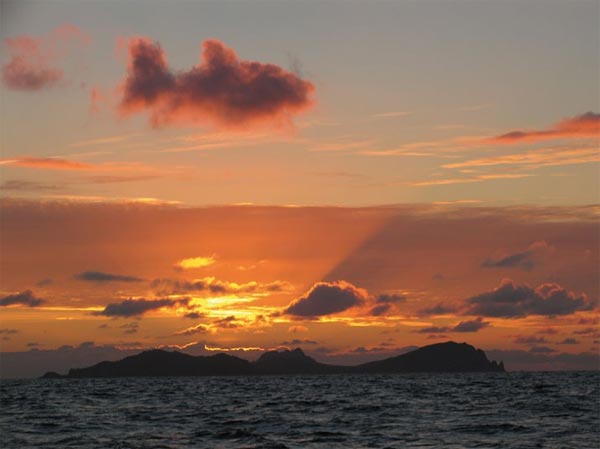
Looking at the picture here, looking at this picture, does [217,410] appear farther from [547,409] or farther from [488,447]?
[488,447]

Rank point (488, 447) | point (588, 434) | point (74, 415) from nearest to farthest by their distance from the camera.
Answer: point (488, 447) < point (588, 434) < point (74, 415)

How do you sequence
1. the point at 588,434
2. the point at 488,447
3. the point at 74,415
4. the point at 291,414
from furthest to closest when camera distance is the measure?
1. the point at 74,415
2. the point at 291,414
3. the point at 588,434
4. the point at 488,447

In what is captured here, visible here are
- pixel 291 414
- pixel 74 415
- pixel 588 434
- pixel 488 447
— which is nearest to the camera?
pixel 488 447

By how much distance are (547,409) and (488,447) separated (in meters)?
34.3

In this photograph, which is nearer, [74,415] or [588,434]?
[588,434]

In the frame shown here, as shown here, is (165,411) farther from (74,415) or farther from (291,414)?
(291,414)

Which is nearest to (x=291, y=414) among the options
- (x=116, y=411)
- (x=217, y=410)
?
(x=217, y=410)

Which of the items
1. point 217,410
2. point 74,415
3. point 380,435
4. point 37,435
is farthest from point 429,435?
point 74,415

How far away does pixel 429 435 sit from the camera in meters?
59.1

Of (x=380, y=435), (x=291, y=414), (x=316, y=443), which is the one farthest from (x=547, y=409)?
(x=316, y=443)

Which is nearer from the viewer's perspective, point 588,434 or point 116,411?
point 588,434

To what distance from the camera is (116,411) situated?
297 ft

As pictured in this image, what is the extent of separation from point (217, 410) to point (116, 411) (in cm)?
1089

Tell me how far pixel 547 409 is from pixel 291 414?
25.3 metres
